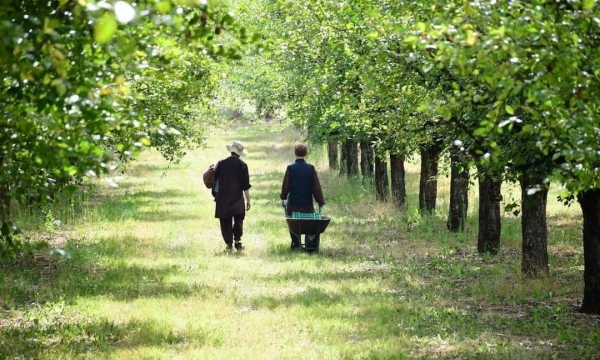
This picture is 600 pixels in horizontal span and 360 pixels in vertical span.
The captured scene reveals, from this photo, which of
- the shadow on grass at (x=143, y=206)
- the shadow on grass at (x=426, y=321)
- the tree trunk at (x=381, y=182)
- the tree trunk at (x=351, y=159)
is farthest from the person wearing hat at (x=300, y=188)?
the tree trunk at (x=351, y=159)

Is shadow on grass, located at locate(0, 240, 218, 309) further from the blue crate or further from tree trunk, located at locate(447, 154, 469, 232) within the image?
tree trunk, located at locate(447, 154, 469, 232)

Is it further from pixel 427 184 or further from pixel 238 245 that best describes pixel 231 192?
pixel 427 184

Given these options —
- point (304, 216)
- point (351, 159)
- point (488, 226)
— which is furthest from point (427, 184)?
point (351, 159)

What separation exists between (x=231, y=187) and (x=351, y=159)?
18.4 m

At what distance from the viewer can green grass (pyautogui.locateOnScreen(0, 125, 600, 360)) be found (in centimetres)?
1045

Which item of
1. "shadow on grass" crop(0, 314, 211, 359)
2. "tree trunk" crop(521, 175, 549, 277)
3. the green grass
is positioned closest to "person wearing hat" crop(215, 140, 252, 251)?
the green grass

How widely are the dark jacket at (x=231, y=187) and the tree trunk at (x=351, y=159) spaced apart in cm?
1781

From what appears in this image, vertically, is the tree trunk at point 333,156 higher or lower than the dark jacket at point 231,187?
higher

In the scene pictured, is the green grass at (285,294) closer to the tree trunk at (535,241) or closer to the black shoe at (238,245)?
the tree trunk at (535,241)

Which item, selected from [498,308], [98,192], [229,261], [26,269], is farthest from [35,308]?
[98,192]

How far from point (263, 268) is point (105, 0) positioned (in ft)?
38.5

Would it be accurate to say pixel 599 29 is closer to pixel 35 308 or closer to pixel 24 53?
pixel 24 53

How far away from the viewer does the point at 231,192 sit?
1814 centimetres

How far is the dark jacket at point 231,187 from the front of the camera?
18.1 metres
